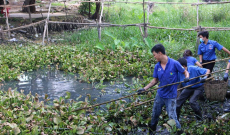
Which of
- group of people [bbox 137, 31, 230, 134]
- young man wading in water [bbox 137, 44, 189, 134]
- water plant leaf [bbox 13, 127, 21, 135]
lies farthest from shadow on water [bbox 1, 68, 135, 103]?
water plant leaf [bbox 13, 127, 21, 135]

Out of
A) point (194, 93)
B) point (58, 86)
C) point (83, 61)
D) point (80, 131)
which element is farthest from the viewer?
point (83, 61)

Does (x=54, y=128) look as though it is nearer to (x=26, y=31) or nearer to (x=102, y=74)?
(x=102, y=74)

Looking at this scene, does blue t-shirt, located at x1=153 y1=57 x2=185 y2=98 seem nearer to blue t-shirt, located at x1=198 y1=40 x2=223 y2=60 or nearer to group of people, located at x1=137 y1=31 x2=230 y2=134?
group of people, located at x1=137 y1=31 x2=230 y2=134

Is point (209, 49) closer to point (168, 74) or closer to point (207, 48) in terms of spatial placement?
point (207, 48)

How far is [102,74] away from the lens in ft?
25.1

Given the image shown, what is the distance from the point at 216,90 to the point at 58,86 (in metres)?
4.13

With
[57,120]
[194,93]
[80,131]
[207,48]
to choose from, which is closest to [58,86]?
[57,120]

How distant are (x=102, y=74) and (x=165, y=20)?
7.41 m

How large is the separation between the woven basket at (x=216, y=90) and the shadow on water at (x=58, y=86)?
1.97m

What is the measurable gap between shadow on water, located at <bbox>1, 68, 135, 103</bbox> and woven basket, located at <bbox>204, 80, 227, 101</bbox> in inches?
77.7

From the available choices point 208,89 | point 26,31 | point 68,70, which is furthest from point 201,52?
point 26,31

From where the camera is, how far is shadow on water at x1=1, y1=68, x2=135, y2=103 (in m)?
6.59

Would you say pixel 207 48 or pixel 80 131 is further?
pixel 207 48

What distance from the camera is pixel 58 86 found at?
7.36 metres
